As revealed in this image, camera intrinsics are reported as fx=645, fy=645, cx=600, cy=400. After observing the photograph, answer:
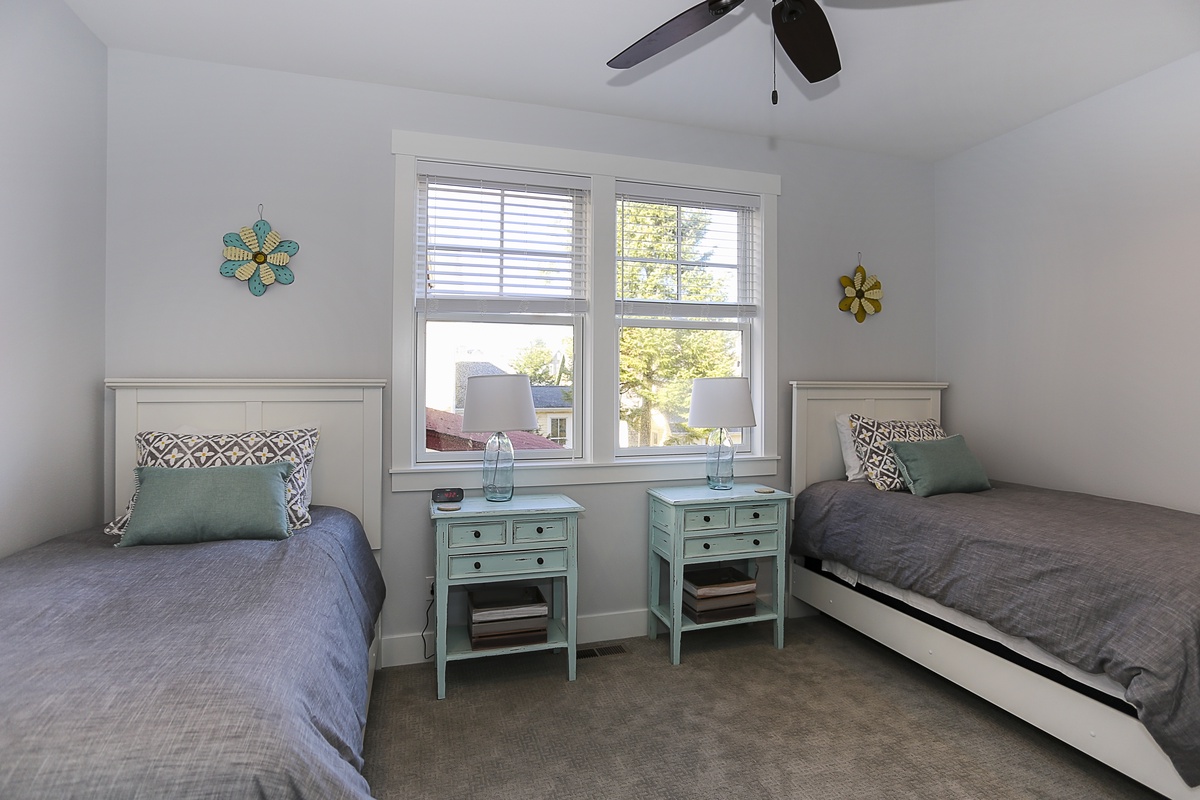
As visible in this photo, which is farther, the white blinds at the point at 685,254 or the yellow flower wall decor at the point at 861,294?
the yellow flower wall decor at the point at 861,294

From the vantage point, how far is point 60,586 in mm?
1571

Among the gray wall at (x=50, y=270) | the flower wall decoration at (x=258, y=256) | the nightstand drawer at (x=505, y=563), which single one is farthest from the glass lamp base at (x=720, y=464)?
the gray wall at (x=50, y=270)

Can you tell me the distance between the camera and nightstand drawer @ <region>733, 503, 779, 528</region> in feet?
9.64

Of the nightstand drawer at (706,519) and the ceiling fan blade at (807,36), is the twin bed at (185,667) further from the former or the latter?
the ceiling fan blade at (807,36)

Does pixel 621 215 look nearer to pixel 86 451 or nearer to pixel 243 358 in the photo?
pixel 243 358

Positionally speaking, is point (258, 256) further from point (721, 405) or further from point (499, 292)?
point (721, 405)

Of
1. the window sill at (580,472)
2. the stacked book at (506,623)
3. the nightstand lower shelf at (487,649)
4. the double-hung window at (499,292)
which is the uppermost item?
the double-hung window at (499,292)

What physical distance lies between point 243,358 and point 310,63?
124cm

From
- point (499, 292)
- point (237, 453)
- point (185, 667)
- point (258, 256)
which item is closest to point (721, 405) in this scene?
point (499, 292)

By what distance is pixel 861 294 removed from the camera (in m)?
3.57

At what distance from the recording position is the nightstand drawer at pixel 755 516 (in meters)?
2.94

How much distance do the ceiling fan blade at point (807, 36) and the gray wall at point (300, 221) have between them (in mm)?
1288

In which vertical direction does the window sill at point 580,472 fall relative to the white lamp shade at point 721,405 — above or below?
below

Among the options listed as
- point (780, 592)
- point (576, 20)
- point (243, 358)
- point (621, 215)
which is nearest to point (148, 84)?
point (243, 358)
